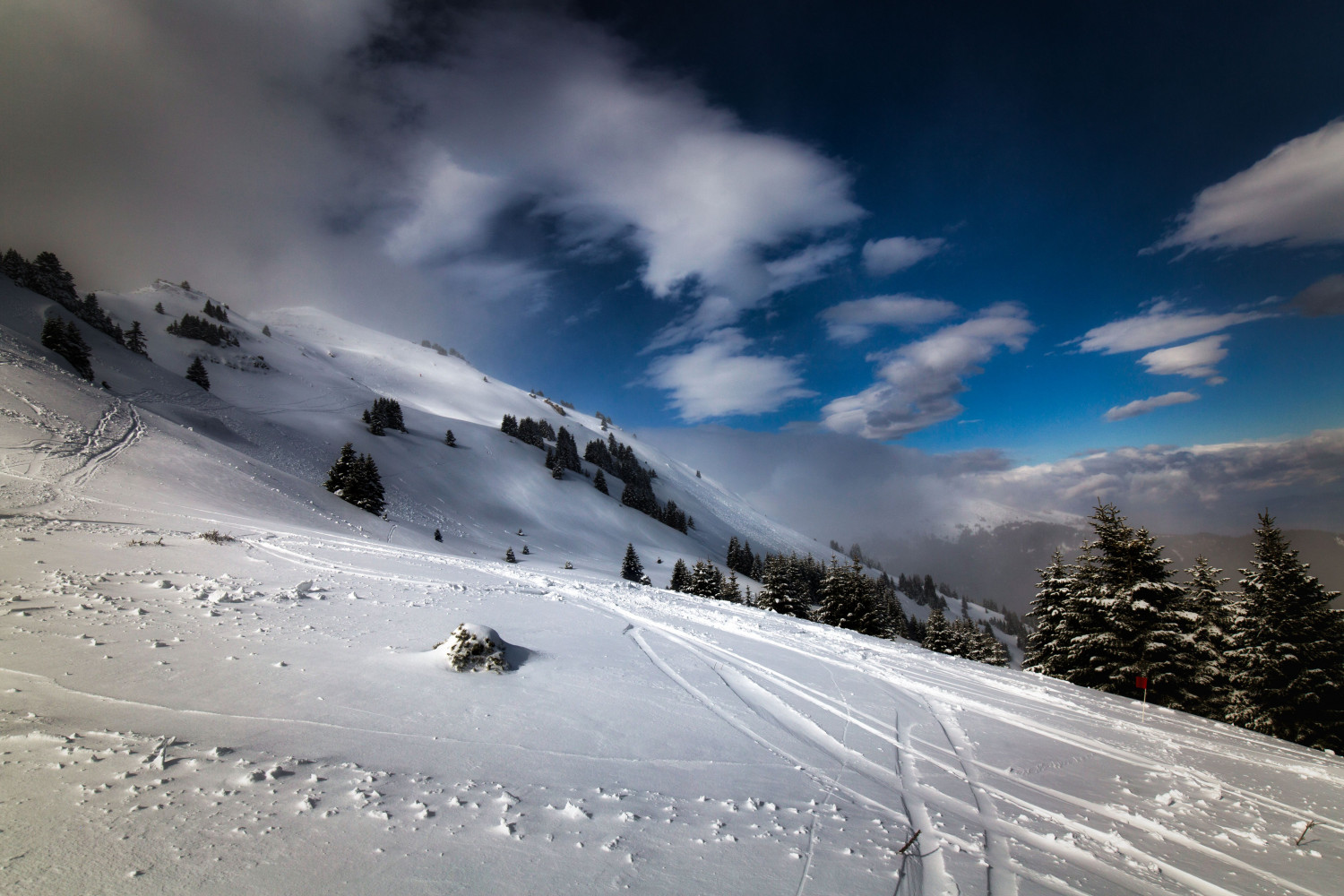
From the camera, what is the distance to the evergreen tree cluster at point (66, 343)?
41.8m

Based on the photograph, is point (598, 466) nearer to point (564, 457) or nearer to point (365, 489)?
point (564, 457)

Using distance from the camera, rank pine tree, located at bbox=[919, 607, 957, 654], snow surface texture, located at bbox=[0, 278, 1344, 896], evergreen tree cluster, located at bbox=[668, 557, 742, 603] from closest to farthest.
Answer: snow surface texture, located at bbox=[0, 278, 1344, 896], pine tree, located at bbox=[919, 607, 957, 654], evergreen tree cluster, located at bbox=[668, 557, 742, 603]

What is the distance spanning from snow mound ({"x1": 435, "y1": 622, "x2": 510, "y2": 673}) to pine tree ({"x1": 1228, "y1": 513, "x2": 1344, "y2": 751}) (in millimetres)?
24452

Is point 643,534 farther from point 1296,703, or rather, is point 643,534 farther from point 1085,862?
point 1085,862

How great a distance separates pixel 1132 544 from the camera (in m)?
18.7

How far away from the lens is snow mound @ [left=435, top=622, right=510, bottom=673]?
25.0 feet

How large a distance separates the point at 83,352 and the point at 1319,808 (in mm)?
73616

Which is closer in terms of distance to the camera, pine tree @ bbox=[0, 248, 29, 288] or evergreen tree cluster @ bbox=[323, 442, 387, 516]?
evergreen tree cluster @ bbox=[323, 442, 387, 516]

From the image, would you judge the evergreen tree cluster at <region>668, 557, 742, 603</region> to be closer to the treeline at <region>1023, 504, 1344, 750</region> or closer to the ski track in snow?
the treeline at <region>1023, 504, 1344, 750</region>

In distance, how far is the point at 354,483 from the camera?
39875mm

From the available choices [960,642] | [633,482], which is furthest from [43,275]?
[960,642]

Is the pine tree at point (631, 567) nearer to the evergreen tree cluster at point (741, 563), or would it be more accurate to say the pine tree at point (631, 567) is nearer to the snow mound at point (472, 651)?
the evergreen tree cluster at point (741, 563)

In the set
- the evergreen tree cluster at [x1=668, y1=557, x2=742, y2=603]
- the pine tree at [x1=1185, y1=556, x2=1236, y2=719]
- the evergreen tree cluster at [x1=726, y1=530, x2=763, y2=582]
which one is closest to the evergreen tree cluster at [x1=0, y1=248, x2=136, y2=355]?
the evergreen tree cluster at [x1=668, y1=557, x2=742, y2=603]

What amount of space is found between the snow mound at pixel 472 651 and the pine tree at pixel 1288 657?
2445 centimetres
